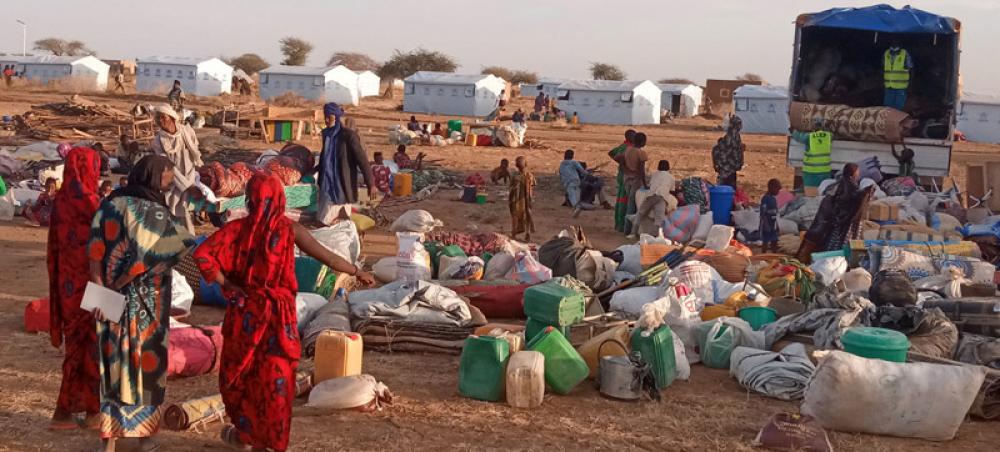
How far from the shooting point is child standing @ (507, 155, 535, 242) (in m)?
11.2

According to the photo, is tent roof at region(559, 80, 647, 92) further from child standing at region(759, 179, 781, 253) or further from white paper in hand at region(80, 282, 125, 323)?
white paper in hand at region(80, 282, 125, 323)

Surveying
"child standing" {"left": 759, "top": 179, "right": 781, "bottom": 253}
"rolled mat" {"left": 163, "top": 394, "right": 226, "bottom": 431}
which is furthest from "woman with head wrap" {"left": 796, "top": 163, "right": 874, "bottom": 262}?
"rolled mat" {"left": 163, "top": 394, "right": 226, "bottom": 431}

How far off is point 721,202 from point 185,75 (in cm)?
3299

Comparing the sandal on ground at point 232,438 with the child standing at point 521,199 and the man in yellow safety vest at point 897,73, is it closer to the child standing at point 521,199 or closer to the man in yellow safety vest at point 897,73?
the child standing at point 521,199

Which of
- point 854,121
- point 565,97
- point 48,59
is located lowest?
point 854,121

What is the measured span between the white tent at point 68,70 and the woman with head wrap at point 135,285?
39.8m

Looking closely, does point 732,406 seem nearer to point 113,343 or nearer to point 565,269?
point 565,269

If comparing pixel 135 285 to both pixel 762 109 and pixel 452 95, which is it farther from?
pixel 452 95

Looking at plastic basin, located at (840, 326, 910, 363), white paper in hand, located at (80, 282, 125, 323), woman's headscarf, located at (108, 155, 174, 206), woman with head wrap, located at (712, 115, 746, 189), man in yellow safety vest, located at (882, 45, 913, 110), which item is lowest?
plastic basin, located at (840, 326, 910, 363)

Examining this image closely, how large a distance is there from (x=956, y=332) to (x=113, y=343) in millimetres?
4836

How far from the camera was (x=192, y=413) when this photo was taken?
199 inches

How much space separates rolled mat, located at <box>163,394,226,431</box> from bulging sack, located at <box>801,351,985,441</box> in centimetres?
304

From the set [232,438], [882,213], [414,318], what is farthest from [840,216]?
[232,438]

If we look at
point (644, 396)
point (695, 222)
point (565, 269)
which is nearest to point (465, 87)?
point (695, 222)
